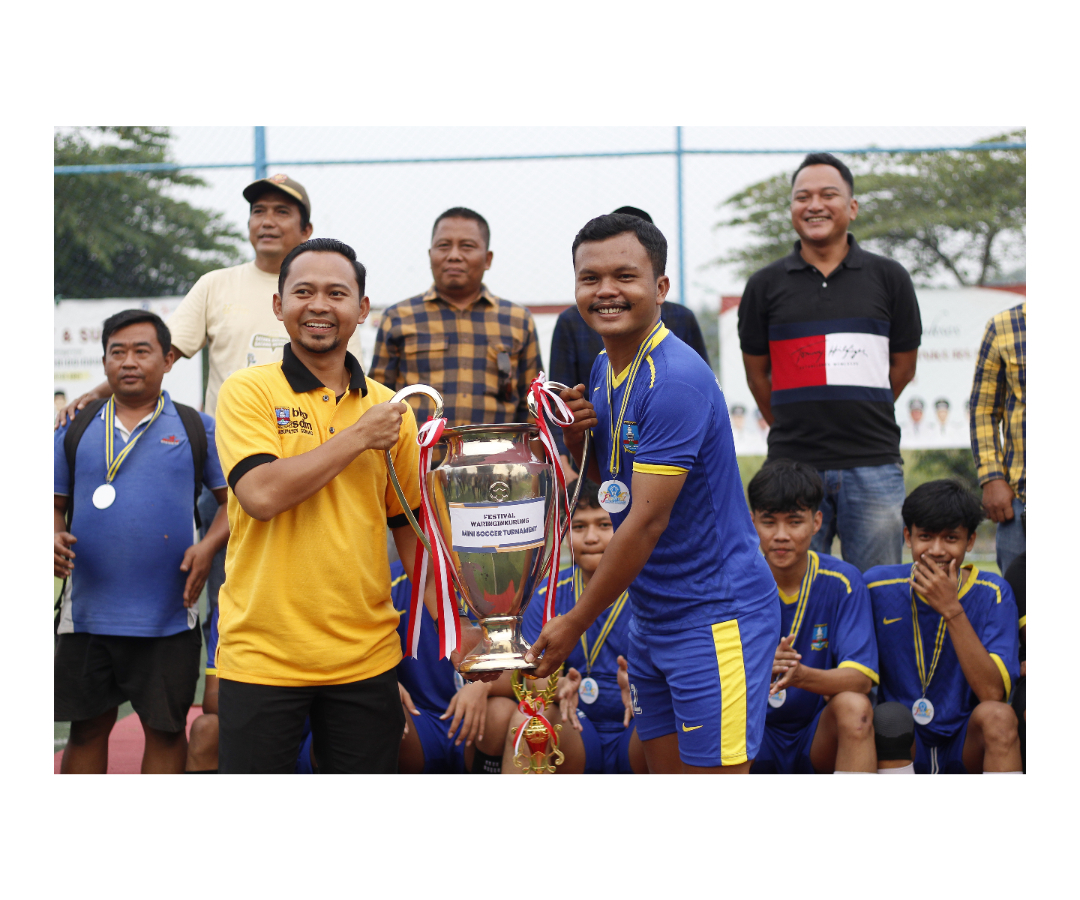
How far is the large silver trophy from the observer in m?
2.43

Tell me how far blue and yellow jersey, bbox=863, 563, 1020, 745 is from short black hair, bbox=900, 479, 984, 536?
212 mm

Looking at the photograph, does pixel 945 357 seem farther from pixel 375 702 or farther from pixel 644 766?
pixel 375 702

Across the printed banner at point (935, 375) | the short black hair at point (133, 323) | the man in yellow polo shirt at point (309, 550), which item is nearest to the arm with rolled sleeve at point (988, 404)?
the man in yellow polo shirt at point (309, 550)

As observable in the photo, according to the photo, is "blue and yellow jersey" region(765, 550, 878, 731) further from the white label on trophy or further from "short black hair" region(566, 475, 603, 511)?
the white label on trophy

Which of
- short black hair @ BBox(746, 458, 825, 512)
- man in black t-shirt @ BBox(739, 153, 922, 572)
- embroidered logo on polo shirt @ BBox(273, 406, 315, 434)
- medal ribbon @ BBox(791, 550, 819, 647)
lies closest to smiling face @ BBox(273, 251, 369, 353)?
embroidered logo on polo shirt @ BBox(273, 406, 315, 434)

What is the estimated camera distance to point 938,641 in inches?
137

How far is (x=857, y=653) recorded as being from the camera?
335 centimetres

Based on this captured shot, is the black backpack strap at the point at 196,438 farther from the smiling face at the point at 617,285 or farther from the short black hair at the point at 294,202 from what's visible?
the smiling face at the point at 617,285

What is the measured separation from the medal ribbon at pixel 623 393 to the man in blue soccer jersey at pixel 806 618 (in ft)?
3.32

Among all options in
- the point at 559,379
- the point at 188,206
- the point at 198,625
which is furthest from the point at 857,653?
the point at 188,206

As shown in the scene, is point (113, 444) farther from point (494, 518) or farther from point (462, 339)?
point (494, 518)

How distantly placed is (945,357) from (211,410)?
5.65 meters

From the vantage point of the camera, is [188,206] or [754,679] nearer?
[754,679]

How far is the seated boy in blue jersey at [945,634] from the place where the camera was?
3.33 metres
